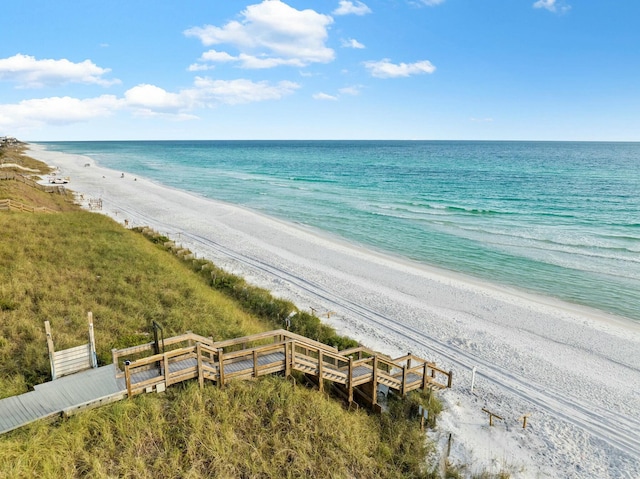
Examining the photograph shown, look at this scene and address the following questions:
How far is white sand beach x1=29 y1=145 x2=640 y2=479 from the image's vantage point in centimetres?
1125

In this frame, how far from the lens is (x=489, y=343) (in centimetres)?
1698

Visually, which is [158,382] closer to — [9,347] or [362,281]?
[9,347]

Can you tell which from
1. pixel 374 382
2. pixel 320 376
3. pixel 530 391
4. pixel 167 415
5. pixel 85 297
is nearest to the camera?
pixel 167 415

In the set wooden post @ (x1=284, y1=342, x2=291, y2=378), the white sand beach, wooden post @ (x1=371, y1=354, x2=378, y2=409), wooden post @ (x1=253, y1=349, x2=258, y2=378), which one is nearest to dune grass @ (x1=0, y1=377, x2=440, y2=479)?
wooden post @ (x1=253, y1=349, x2=258, y2=378)

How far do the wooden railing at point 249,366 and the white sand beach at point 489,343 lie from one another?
2119 millimetres

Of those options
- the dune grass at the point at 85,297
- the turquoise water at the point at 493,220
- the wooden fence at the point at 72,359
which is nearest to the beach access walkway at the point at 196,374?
the wooden fence at the point at 72,359

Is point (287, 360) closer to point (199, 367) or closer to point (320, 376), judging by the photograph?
point (320, 376)

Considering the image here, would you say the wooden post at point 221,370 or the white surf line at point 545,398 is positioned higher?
the wooden post at point 221,370

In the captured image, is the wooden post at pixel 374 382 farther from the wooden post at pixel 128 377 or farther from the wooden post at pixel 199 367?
the wooden post at pixel 128 377

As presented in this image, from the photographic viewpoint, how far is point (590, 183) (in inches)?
2655

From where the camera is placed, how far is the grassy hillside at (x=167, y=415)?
7.89 meters

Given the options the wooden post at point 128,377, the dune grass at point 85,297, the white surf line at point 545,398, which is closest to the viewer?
the wooden post at point 128,377

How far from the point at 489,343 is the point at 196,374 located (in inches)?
486

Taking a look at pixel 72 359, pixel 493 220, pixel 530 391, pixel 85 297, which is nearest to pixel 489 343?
pixel 530 391
